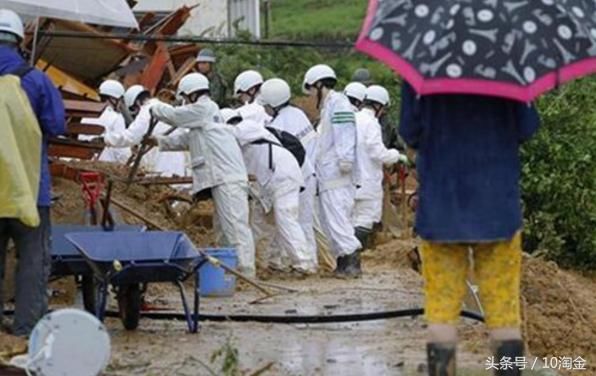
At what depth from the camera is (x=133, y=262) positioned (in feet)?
33.7

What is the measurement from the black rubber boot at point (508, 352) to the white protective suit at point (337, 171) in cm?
789

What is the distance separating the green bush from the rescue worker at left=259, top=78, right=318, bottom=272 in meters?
2.00

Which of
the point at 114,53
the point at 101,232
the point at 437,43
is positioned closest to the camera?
the point at 437,43

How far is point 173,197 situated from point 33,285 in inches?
243

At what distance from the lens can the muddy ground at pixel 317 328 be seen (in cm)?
970

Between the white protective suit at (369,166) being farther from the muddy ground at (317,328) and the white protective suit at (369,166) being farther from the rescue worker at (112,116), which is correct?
the rescue worker at (112,116)

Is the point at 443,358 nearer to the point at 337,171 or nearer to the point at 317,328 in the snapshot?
the point at 317,328

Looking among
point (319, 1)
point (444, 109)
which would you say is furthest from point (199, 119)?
point (319, 1)

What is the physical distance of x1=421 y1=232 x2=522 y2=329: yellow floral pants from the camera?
7.62m

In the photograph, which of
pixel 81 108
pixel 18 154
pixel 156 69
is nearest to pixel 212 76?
pixel 156 69

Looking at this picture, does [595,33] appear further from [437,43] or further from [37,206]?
[37,206]

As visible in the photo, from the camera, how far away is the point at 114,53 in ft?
51.4

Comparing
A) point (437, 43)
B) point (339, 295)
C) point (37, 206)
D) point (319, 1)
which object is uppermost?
point (319, 1)

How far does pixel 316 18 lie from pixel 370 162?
29699 mm
